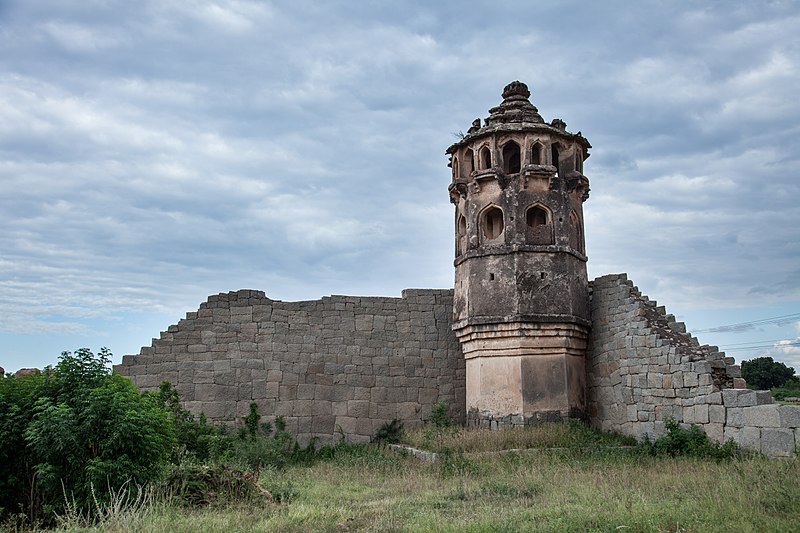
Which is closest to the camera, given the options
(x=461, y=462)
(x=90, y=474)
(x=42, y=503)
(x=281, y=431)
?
(x=90, y=474)

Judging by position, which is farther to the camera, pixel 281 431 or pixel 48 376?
pixel 281 431

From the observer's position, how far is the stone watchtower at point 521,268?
14.6 m

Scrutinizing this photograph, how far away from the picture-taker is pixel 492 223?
53.0ft

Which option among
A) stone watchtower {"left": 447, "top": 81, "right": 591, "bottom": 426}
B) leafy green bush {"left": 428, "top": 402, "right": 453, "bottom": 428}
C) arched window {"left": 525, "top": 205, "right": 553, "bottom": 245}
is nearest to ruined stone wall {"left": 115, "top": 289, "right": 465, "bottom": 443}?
leafy green bush {"left": 428, "top": 402, "right": 453, "bottom": 428}

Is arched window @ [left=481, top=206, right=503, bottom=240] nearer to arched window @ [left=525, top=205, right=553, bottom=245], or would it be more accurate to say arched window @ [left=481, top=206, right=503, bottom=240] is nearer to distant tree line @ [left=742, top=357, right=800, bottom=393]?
arched window @ [left=525, top=205, right=553, bottom=245]

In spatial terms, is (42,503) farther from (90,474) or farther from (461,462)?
(461,462)

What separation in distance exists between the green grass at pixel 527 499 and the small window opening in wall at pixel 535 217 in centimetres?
546

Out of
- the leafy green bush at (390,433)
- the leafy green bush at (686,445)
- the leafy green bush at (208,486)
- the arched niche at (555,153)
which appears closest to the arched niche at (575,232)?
the arched niche at (555,153)

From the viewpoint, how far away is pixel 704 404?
1241 centimetres

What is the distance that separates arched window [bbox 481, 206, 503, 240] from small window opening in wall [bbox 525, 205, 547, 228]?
0.62 metres

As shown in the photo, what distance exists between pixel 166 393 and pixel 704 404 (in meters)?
10.4

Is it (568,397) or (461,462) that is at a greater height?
(568,397)

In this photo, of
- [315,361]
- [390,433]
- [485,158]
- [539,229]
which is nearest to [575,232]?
[539,229]

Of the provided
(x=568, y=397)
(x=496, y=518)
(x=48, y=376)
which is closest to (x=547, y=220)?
(x=568, y=397)
